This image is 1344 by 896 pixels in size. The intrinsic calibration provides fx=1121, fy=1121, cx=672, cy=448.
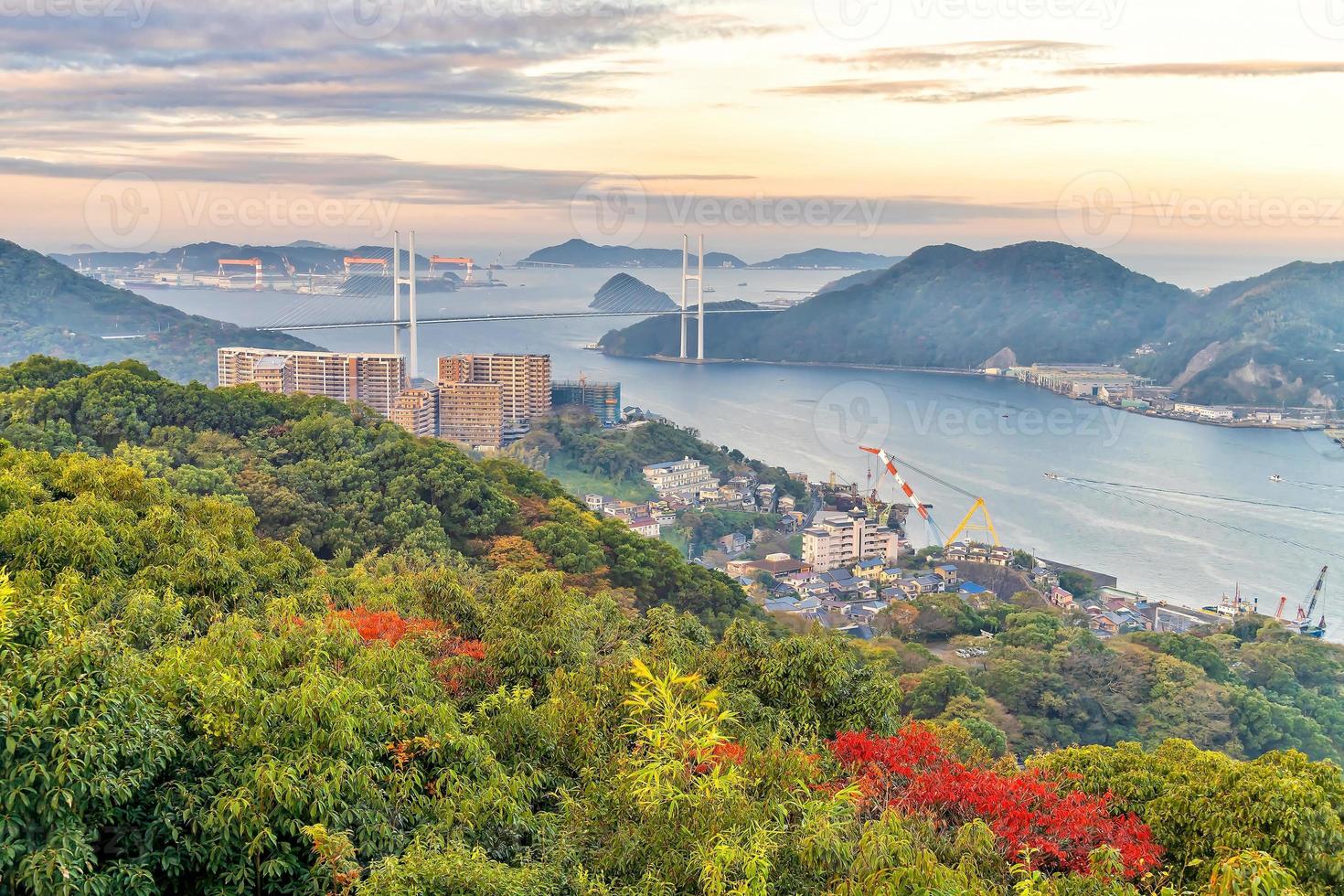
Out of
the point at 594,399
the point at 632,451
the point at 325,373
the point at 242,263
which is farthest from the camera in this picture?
the point at 242,263

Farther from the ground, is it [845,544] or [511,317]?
[511,317]

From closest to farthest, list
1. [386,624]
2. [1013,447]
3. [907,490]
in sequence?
[386,624], [907,490], [1013,447]

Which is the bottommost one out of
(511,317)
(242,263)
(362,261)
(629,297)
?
(511,317)

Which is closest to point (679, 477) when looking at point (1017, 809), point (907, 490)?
point (907, 490)

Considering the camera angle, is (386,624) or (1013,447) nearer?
(386,624)

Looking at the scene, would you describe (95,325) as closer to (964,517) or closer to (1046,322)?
(964,517)

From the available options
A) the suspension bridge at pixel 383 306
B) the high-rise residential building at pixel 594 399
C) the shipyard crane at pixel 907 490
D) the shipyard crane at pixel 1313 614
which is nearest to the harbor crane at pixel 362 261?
the suspension bridge at pixel 383 306

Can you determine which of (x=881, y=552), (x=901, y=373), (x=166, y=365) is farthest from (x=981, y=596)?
(x=901, y=373)

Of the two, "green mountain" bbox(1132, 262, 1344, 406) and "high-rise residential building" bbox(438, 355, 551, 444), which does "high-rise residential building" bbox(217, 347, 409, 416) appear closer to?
"high-rise residential building" bbox(438, 355, 551, 444)
